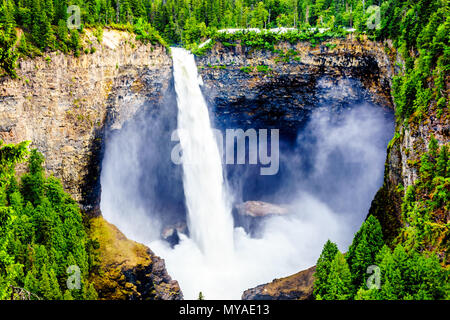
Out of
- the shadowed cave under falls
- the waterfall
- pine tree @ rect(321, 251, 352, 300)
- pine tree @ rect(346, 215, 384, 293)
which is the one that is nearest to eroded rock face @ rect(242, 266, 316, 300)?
the shadowed cave under falls

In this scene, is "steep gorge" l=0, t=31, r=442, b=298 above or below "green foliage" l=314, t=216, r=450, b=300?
above

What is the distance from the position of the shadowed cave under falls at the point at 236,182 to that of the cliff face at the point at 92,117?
106 inches

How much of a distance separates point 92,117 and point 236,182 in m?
20.9

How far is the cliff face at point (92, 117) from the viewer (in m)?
27.2

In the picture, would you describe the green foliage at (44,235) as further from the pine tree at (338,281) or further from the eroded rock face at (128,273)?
the pine tree at (338,281)

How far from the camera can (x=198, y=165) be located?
1527 inches

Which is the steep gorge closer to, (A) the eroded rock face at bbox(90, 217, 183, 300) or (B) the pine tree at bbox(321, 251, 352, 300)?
(A) the eroded rock face at bbox(90, 217, 183, 300)

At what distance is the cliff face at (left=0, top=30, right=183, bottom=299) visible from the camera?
2719 cm

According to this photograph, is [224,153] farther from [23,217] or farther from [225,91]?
[23,217]

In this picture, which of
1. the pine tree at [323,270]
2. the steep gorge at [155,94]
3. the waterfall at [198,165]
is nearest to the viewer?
the pine tree at [323,270]

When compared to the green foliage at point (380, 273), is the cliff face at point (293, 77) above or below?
above

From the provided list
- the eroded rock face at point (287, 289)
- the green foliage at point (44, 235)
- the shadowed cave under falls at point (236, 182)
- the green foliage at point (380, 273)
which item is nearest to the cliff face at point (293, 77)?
the shadowed cave under falls at point (236, 182)

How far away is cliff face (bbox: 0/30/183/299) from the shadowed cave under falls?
2695 millimetres
